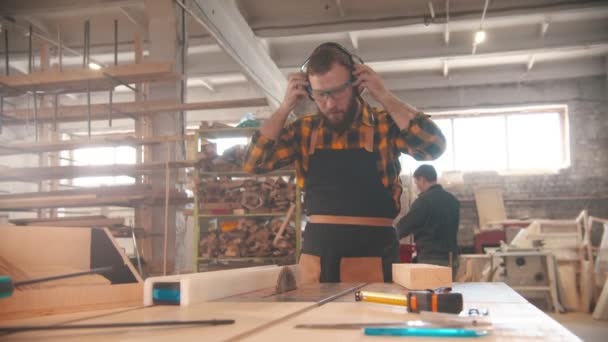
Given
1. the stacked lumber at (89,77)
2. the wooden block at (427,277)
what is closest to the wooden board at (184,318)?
the wooden block at (427,277)

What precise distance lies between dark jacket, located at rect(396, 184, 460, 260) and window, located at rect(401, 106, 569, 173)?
19.8 ft

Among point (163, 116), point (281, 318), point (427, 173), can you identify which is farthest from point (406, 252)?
point (281, 318)

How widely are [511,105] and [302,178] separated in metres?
9.96

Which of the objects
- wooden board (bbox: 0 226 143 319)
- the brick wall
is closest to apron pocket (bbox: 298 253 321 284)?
wooden board (bbox: 0 226 143 319)

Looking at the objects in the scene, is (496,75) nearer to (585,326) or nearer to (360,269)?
(585,326)

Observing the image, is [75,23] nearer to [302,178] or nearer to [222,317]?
[302,178]

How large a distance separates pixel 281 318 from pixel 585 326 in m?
5.98

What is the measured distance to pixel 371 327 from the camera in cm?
85

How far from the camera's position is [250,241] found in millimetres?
5820

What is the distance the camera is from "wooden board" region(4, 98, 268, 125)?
5.17 metres

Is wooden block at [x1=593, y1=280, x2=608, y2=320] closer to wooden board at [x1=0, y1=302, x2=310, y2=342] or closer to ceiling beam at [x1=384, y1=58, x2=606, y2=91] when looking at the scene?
ceiling beam at [x1=384, y1=58, x2=606, y2=91]

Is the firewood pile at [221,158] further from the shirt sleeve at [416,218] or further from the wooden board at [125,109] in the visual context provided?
the shirt sleeve at [416,218]

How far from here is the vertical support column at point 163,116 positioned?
5.71 m

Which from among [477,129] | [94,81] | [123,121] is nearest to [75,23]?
[94,81]
